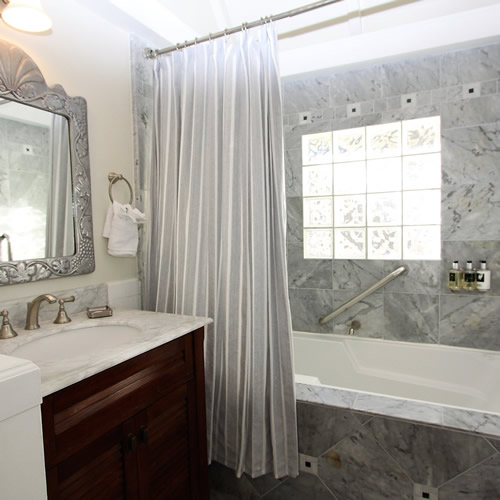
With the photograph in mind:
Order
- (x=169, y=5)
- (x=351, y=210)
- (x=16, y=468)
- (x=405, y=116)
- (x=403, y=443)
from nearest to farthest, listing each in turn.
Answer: (x=16, y=468) → (x=403, y=443) → (x=169, y=5) → (x=405, y=116) → (x=351, y=210)

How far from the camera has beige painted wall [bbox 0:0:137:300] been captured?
142cm

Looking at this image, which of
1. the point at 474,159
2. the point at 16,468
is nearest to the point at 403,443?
the point at 16,468

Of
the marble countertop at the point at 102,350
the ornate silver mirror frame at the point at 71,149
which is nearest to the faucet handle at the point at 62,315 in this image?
the marble countertop at the point at 102,350

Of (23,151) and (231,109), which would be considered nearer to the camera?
(23,151)

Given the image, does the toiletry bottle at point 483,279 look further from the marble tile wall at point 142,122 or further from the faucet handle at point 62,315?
the faucet handle at point 62,315

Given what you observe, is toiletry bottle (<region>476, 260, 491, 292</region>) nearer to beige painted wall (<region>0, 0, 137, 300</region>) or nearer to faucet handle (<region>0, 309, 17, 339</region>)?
beige painted wall (<region>0, 0, 137, 300</region>)

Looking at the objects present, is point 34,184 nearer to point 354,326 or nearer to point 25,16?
point 25,16

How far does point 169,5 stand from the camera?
6.07 ft

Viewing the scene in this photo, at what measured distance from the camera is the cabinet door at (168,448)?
1161 millimetres

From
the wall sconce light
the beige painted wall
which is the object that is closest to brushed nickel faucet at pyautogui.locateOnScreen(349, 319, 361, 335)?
the beige painted wall

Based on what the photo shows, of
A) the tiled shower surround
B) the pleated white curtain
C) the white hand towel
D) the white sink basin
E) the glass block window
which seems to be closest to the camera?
the white sink basin

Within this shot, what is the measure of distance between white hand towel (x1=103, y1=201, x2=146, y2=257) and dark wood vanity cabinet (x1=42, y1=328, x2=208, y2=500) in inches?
24.3

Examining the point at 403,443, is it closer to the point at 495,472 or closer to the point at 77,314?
the point at 495,472

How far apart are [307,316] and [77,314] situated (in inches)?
66.2
